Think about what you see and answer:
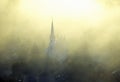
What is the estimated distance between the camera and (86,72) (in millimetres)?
30922

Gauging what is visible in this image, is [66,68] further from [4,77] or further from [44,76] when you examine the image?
[4,77]

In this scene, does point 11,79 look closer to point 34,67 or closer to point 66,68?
point 34,67

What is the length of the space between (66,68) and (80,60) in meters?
1.52

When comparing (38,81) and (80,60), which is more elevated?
(80,60)

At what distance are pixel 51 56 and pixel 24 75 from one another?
3.16m

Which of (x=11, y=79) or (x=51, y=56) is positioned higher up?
(x=51, y=56)

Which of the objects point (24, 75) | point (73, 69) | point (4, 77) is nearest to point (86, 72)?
point (73, 69)

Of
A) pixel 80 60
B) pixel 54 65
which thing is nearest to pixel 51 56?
pixel 54 65

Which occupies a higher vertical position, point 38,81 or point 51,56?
point 51,56

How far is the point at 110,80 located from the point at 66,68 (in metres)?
4.24

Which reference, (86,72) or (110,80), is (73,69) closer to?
(86,72)

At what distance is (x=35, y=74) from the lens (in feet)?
102

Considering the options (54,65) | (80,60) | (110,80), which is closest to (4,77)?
(54,65)

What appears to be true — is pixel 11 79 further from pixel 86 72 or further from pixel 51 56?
pixel 86 72
